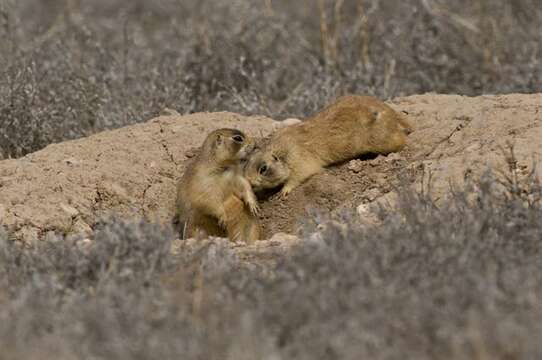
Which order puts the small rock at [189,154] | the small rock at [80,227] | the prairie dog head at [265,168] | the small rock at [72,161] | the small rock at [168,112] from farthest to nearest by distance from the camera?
1. the small rock at [168,112]
2. the small rock at [189,154]
3. the prairie dog head at [265,168]
4. the small rock at [72,161]
5. the small rock at [80,227]

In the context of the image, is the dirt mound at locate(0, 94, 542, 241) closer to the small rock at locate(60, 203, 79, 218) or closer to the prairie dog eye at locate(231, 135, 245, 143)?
the small rock at locate(60, 203, 79, 218)

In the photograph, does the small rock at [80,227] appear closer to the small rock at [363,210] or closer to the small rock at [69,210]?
the small rock at [69,210]

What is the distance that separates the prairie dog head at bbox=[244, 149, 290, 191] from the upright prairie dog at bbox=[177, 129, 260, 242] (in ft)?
Result: 0.56

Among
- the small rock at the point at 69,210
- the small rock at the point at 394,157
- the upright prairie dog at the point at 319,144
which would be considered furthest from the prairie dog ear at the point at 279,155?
the small rock at the point at 69,210

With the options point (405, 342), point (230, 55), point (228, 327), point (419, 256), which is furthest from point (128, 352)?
point (230, 55)

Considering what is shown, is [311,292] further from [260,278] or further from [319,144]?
[319,144]

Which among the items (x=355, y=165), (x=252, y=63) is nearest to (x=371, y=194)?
(x=355, y=165)

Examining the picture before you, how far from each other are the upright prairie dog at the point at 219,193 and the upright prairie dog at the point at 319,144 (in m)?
0.23

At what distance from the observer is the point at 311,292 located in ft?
15.0

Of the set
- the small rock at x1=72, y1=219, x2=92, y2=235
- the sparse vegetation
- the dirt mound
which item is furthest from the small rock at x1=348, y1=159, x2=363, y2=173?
the small rock at x1=72, y1=219, x2=92, y2=235

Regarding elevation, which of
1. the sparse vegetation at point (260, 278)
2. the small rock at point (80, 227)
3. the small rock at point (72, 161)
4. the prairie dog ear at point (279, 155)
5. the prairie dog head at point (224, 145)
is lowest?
the small rock at point (80, 227)

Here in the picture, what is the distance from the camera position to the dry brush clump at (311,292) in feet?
13.5

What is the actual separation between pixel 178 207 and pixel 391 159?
1520 millimetres

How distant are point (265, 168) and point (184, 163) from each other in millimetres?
605
